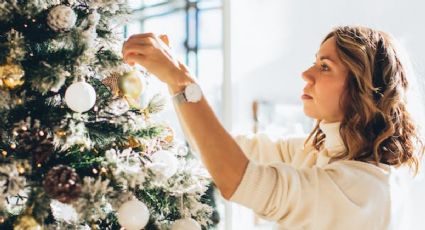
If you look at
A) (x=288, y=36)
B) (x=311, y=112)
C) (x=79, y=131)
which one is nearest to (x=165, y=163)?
(x=79, y=131)

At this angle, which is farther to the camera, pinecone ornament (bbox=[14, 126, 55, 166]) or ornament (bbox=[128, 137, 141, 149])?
ornament (bbox=[128, 137, 141, 149])

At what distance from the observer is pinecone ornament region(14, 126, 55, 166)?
96 centimetres

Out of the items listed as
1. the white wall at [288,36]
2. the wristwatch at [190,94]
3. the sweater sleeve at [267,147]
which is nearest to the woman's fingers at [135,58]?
the wristwatch at [190,94]

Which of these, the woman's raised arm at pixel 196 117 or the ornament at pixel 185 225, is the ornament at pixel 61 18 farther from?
the ornament at pixel 185 225

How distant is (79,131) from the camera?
100 centimetres

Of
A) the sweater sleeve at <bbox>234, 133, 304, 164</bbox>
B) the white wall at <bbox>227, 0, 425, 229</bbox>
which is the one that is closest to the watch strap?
the sweater sleeve at <bbox>234, 133, 304, 164</bbox>

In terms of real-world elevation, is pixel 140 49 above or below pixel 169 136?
above

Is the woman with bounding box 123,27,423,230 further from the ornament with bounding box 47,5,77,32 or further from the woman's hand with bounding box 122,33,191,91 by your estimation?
the ornament with bounding box 47,5,77,32

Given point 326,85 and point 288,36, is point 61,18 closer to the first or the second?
point 326,85

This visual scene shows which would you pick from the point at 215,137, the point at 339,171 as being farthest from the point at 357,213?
the point at 215,137

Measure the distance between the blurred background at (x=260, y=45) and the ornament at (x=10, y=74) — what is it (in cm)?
136

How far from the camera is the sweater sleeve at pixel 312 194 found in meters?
1.08

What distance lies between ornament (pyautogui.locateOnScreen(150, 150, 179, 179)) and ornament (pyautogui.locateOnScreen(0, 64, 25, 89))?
310 mm

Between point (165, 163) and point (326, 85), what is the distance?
48 centimetres
